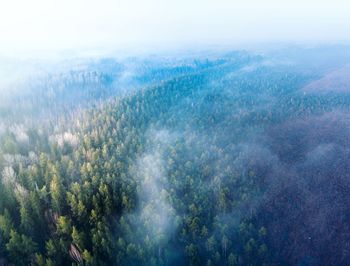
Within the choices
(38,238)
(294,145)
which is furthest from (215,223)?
(294,145)

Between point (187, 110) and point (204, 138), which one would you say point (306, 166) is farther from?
point (187, 110)

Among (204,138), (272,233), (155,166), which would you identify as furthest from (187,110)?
(272,233)

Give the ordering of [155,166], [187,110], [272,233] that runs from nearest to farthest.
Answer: [272,233]
[155,166]
[187,110]

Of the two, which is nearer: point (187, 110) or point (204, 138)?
point (204, 138)

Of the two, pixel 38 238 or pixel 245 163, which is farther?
pixel 245 163

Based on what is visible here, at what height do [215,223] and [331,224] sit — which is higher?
[215,223]

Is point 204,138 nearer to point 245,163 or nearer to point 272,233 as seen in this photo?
point 245,163

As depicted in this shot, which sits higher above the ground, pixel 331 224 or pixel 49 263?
pixel 49 263

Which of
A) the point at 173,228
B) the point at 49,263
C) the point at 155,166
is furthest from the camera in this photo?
the point at 155,166

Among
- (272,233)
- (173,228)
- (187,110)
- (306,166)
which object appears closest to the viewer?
(173,228)
